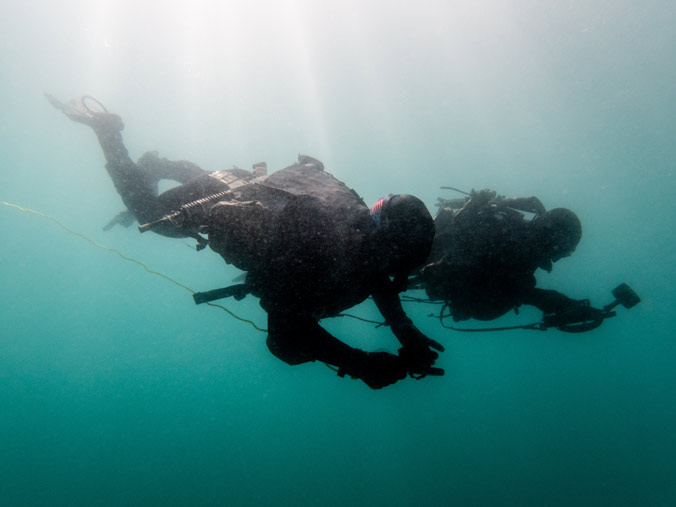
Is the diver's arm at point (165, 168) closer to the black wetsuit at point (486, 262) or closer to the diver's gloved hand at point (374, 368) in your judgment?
the black wetsuit at point (486, 262)

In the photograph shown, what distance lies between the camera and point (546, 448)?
1953 inches

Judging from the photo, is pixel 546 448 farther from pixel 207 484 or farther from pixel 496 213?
pixel 496 213

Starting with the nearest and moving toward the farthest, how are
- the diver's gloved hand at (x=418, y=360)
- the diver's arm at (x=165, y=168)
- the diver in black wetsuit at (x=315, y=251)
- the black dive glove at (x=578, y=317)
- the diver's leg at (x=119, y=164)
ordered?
the diver in black wetsuit at (x=315, y=251), the diver's gloved hand at (x=418, y=360), the diver's leg at (x=119, y=164), the diver's arm at (x=165, y=168), the black dive glove at (x=578, y=317)

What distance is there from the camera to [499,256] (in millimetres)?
5816

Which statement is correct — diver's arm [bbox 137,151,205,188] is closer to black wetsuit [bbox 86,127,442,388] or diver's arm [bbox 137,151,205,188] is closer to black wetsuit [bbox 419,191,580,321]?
black wetsuit [bbox 86,127,442,388]

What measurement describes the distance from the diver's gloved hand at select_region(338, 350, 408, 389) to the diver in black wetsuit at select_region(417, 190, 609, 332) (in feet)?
12.3

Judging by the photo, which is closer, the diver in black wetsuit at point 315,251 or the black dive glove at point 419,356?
the diver in black wetsuit at point 315,251

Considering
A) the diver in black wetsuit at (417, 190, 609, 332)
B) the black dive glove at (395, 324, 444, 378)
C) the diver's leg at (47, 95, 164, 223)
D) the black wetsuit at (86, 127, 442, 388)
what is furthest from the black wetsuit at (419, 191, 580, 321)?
the diver's leg at (47, 95, 164, 223)

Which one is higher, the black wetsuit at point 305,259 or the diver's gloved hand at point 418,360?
the black wetsuit at point 305,259

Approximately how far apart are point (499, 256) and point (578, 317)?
2.34 m

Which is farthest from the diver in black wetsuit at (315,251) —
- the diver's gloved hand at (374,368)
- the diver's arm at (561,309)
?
the diver's arm at (561,309)

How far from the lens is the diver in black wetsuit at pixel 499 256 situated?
570 cm

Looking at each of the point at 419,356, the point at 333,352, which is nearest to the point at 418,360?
the point at 419,356

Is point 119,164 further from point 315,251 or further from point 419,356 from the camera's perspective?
point 419,356
